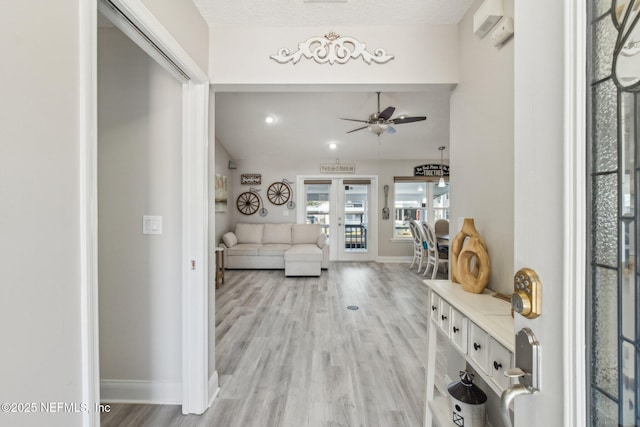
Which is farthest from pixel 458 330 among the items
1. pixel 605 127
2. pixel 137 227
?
pixel 137 227

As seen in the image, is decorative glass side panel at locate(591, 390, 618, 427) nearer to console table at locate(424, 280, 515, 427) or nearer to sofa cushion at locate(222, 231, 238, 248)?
console table at locate(424, 280, 515, 427)

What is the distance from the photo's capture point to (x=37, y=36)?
2.41 ft

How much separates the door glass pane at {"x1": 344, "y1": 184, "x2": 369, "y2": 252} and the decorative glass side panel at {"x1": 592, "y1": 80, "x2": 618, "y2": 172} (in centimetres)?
663

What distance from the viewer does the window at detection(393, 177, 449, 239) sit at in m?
6.95

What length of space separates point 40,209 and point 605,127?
48.2 inches

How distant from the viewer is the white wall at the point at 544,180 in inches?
19.6

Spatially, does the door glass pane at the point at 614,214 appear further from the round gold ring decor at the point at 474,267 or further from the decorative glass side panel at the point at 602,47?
the round gold ring decor at the point at 474,267

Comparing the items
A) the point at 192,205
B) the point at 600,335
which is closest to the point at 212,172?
the point at 192,205

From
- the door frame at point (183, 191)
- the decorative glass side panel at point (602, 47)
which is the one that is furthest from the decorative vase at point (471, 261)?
the door frame at point (183, 191)

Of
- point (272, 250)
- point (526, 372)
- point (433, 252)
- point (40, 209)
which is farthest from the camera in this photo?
point (272, 250)

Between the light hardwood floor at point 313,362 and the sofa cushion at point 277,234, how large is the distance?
2.12m

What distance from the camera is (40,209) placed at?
747 millimetres

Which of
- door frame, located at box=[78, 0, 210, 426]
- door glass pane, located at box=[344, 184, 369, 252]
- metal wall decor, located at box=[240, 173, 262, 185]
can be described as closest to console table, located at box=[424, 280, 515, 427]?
door frame, located at box=[78, 0, 210, 426]

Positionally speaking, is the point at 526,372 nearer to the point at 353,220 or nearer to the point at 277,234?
the point at 277,234
